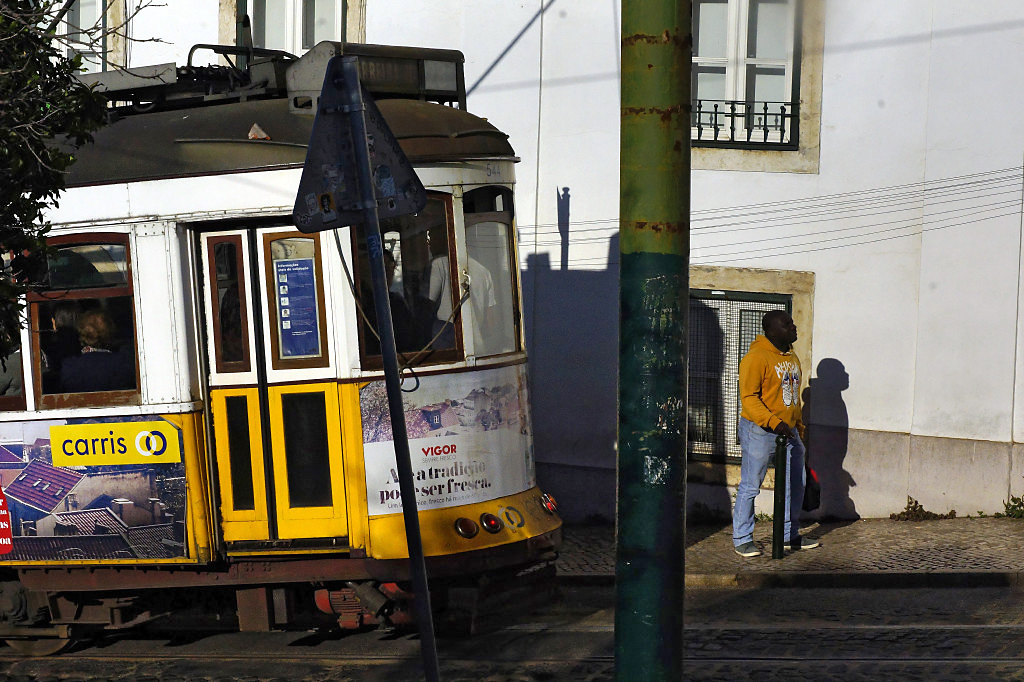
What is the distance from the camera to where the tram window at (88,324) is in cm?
670

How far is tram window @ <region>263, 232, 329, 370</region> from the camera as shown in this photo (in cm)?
656

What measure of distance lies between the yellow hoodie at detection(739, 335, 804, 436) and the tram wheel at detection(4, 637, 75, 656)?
4.78 m

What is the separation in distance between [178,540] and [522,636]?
2.02 metres

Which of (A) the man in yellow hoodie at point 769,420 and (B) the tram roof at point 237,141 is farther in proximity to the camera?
(A) the man in yellow hoodie at point 769,420

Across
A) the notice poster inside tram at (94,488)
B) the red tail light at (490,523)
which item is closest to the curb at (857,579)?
the red tail light at (490,523)

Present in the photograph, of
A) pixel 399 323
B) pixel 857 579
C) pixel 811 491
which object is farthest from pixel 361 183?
pixel 811 491

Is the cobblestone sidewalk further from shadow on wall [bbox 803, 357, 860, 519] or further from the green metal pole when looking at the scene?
the green metal pole

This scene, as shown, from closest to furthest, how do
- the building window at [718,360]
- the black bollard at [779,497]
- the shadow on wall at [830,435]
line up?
the black bollard at [779,497] → the shadow on wall at [830,435] → the building window at [718,360]

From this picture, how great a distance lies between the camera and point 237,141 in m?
6.57

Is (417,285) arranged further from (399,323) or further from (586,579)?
(586,579)

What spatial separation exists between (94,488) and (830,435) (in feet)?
20.1

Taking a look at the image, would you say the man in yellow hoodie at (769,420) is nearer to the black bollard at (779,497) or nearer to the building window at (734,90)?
the black bollard at (779,497)

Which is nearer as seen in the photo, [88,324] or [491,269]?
[88,324]

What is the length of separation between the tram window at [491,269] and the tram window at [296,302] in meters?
0.83
